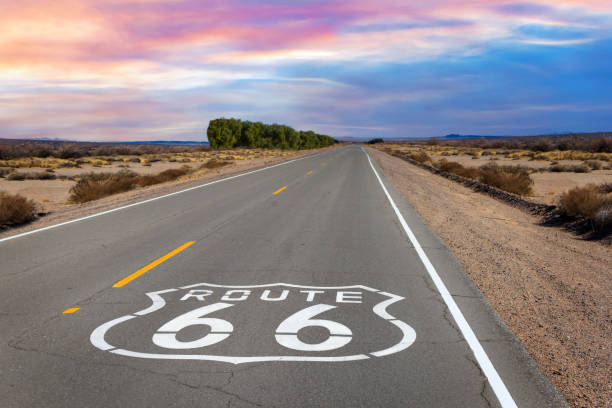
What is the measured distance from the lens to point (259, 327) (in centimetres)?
481

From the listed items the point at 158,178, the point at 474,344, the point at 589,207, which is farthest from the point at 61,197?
the point at 474,344

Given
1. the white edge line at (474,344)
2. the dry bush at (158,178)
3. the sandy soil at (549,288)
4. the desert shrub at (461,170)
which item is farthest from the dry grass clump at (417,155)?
the white edge line at (474,344)

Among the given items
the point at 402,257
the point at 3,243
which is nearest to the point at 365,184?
the point at 402,257

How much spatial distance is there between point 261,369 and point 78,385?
1.44 meters

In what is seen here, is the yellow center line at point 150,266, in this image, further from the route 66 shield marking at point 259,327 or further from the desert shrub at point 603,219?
the desert shrub at point 603,219

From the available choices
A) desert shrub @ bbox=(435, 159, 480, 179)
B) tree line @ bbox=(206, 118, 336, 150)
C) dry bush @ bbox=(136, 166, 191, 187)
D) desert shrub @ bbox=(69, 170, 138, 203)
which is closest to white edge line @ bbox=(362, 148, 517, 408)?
desert shrub @ bbox=(69, 170, 138, 203)

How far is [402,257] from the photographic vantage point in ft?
26.3

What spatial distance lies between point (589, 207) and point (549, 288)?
22.3 ft

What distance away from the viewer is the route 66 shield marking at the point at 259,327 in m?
4.26

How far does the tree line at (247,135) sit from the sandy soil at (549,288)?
108 metres

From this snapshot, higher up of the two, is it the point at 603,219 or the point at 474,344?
the point at 603,219

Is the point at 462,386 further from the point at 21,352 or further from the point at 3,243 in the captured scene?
the point at 3,243

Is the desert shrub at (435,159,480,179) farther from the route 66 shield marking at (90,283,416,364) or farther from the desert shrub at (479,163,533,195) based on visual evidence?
the route 66 shield marking at (90,283,416,364)

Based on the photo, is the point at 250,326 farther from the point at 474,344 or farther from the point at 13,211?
the point at 13,211
